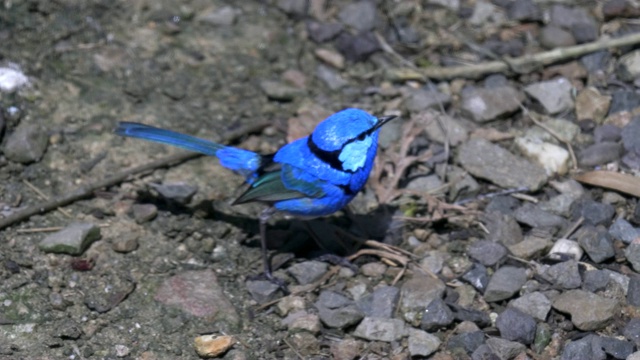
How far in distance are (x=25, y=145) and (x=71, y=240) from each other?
2.75ft

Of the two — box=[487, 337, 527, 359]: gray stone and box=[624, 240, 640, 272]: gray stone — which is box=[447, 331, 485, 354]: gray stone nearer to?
box=[487, 337, 527, 359]: gray stone

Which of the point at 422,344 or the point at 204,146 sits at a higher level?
the point at 204,146

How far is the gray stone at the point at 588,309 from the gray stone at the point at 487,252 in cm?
44

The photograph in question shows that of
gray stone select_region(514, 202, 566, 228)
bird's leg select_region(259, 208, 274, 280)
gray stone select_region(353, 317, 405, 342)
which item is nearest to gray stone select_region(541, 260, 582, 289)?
gray stone select_region(514, 202, 566, 228)

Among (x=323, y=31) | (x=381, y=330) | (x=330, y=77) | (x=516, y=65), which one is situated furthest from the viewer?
(x=323, y=31)

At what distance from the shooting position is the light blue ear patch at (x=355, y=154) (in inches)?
189

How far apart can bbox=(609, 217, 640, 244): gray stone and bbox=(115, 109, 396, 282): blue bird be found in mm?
1343

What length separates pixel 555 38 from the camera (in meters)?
6.32

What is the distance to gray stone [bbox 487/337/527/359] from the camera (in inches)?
169

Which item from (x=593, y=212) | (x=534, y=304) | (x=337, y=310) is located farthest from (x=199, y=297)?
(x=593, y=212)

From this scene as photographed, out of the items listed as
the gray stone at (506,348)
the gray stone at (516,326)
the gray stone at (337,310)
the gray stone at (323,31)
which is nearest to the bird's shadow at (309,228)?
the gray stone at (337,310)

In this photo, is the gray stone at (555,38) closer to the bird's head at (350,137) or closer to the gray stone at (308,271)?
the bird's head at (350,137)

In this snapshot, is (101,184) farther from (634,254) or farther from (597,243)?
(634,254)

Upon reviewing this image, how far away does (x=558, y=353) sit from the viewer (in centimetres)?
434
